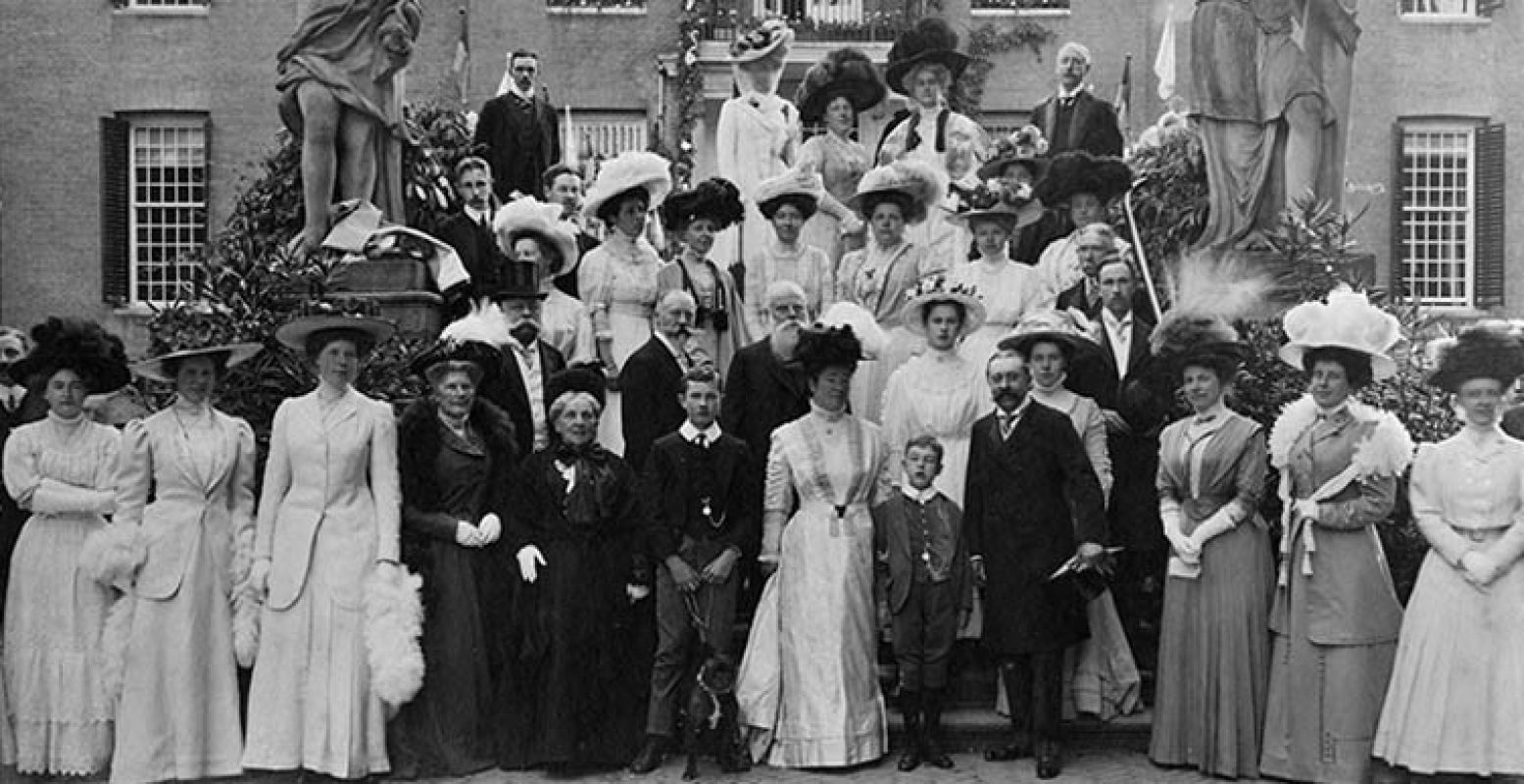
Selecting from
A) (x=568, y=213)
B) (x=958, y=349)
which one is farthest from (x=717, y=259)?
(x=958, y=349)

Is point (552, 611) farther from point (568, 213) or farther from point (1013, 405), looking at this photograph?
point (568, 213)

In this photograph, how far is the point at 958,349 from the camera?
9.52 m

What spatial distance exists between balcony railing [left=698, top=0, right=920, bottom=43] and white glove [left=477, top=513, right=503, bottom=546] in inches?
616

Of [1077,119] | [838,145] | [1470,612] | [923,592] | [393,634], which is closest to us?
[1470,612]

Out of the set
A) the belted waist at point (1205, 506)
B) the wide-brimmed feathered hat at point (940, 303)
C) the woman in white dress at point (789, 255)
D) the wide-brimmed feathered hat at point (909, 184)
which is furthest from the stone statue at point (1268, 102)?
the belted waist at point (1205, 506)

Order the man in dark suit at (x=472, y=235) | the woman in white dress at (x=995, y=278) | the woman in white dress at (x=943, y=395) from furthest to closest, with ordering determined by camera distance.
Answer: the man in dark suit at (x=472, y=235) < the woman in white dress at (x=995, y=278) < the woman in white dress at (x=943, y=395)

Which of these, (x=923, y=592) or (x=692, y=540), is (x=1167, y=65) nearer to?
(x=923, y=592)

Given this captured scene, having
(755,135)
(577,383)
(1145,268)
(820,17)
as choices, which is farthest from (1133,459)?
(820,17)

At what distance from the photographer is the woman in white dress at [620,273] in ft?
33.2

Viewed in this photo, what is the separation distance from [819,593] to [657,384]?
1.54 metres

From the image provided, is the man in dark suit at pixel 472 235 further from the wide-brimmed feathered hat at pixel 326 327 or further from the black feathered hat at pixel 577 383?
the black feathered hat at pixel 577 383

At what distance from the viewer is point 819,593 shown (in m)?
8.32

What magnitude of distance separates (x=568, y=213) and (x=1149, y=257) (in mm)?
4052

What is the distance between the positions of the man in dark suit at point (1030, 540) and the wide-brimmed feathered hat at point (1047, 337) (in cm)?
35
